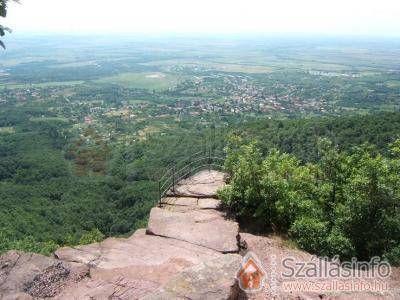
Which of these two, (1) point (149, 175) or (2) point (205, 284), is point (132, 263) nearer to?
(2) point (205, 284)

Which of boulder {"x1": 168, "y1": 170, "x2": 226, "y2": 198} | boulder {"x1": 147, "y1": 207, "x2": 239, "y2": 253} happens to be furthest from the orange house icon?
boulder {"x1": 168, "y1": 170, "x2": 226, "y2": 198}

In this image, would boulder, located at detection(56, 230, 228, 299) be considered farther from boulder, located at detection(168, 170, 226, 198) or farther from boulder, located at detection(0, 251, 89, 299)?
boulder, located at detection(168, 170, 226, 198)

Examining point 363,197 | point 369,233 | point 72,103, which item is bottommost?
point 72,103

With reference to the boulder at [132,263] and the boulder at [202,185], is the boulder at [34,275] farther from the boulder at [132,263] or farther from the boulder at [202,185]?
the boulder at [202,185]

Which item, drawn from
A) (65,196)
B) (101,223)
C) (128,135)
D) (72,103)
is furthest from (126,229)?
(72,103)

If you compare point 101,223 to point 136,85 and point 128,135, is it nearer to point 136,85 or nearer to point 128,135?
point 128,135

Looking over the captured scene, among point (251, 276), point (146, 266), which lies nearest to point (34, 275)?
point (146, 266)
